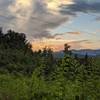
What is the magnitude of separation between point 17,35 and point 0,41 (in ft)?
23.3

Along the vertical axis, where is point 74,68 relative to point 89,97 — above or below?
above

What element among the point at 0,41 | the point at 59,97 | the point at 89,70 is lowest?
the point at 59,97

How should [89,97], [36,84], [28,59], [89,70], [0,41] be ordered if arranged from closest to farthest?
[89,97], [89,70], [36,84], [28,59], [0,41]

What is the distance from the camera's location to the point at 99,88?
1770 centimetres

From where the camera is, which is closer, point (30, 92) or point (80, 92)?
point (80, 92)

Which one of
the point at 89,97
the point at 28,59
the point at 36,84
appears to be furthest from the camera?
the point at 28,59

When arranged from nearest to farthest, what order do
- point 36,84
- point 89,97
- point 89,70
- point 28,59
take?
point 89,97, point 89,70, point 36,84, point 28,59

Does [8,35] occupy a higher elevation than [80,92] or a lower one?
higher

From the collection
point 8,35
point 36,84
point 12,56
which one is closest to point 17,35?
point 8,35

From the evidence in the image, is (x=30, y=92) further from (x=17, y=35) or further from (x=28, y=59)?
(x=17, y=35)

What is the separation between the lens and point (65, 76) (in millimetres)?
17672

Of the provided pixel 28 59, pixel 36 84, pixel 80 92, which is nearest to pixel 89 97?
pixel 80 92

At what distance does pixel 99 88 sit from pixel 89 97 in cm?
91

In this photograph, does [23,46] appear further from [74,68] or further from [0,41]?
[74,68]
